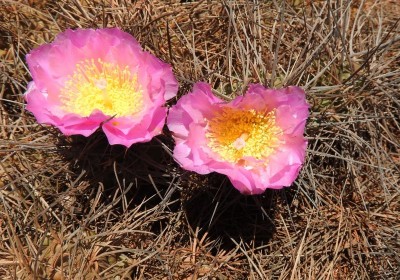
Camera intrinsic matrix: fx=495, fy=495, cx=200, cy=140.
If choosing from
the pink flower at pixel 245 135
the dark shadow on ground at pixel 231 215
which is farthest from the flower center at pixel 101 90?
the dark shadow on ground at pixel 231 215

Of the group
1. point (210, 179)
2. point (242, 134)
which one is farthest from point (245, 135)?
point (210, 179)

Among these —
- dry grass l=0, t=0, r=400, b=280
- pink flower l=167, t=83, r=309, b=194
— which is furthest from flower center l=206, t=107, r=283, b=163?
dry grass l=0, t=0, r=400, b=280

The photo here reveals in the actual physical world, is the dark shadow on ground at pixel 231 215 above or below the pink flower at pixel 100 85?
below

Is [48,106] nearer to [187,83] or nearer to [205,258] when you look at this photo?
Answer: [187,83]

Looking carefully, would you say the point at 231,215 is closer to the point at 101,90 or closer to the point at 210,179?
the point at 210,179

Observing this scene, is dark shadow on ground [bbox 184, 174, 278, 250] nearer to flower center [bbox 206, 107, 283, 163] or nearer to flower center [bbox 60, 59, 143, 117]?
flower center [bbox 206, 107, 283, 163]

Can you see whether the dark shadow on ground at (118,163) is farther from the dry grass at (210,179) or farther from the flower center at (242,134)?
the flower center at (242,134)
